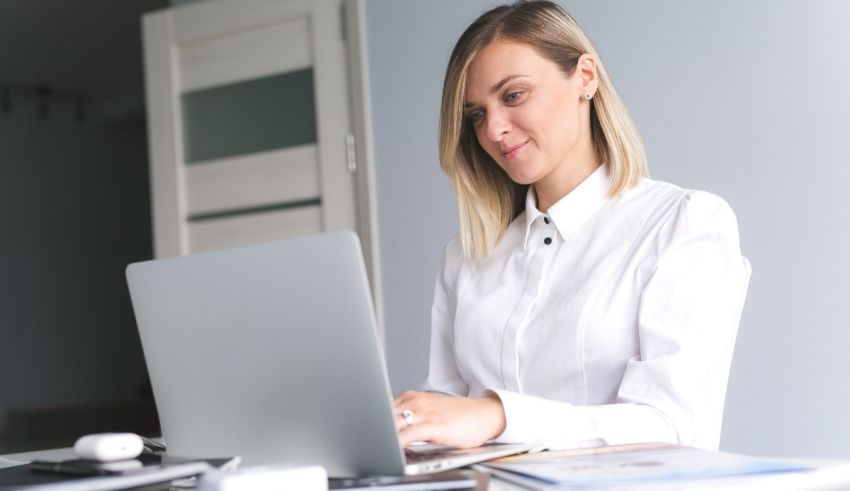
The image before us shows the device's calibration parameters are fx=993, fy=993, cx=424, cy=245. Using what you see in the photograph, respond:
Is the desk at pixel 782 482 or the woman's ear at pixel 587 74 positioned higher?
the woman's ear at pixel 587 74

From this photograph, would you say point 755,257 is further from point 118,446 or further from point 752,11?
point 118,446

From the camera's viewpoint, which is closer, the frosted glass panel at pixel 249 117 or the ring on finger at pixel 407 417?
the ring on finger at pixel 407 417

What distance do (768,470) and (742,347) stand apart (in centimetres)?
192

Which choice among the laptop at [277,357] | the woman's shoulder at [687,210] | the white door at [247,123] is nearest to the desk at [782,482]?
the laptop at [277,357]

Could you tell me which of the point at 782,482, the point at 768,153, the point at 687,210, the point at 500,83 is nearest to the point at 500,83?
the point at 500,83

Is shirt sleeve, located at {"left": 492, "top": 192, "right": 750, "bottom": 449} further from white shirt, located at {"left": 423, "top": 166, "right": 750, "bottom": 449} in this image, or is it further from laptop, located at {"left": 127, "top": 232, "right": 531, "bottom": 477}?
laptop, located at {"left": 127, "top": 232, "right": 531, "bottom": 477}

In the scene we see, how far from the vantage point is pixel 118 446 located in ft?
3.26

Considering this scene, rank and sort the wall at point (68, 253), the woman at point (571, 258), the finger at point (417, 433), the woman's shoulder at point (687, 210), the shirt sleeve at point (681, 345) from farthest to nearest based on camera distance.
Result: the wall at point (68, 253)
the woman's shoulder at point (687, 210)
the woman at point (571, 258)
the shirt sleeve at point (681, 345)
the finger at point (417, 433)

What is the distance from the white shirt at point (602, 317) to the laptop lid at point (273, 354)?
0.79ft

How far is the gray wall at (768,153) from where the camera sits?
2.57m

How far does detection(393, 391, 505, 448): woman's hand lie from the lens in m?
1.05

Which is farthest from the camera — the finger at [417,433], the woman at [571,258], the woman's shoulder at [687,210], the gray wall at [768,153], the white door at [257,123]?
the white door at [257,123]

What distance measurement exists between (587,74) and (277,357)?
3.13ft

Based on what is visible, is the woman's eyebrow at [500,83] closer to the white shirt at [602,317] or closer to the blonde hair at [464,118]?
the blonde hair at [464,118]
